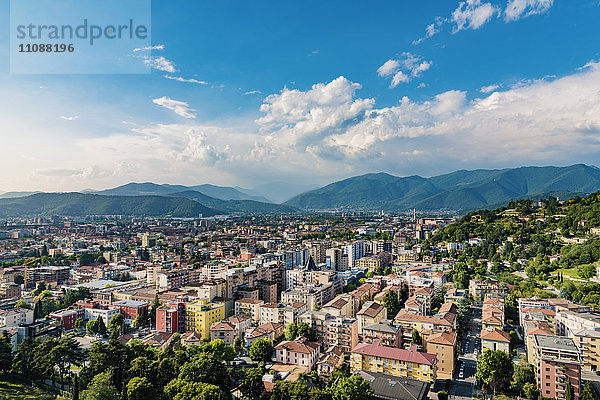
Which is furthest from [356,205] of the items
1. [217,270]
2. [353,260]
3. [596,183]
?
[217,270]

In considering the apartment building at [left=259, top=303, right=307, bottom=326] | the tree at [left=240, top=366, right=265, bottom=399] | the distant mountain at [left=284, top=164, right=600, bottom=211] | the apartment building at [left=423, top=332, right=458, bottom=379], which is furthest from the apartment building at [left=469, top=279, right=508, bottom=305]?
the distant mountain at [left=284, top=164, right=600, bottom=211]

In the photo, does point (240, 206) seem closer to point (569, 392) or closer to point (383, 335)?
point (383, 335)

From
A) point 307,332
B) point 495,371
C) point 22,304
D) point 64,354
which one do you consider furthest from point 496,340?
point 22,304

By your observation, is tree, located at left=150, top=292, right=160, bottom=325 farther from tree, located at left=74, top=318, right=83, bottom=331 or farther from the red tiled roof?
the red tiled roof

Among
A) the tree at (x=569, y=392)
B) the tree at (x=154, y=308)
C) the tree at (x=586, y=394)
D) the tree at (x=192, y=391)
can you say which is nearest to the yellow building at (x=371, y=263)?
the tree at (x=154, y=308)

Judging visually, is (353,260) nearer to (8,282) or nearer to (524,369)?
(524,369)

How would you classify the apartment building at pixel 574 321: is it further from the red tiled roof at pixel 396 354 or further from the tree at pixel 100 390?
the tree at pixel 100 390
